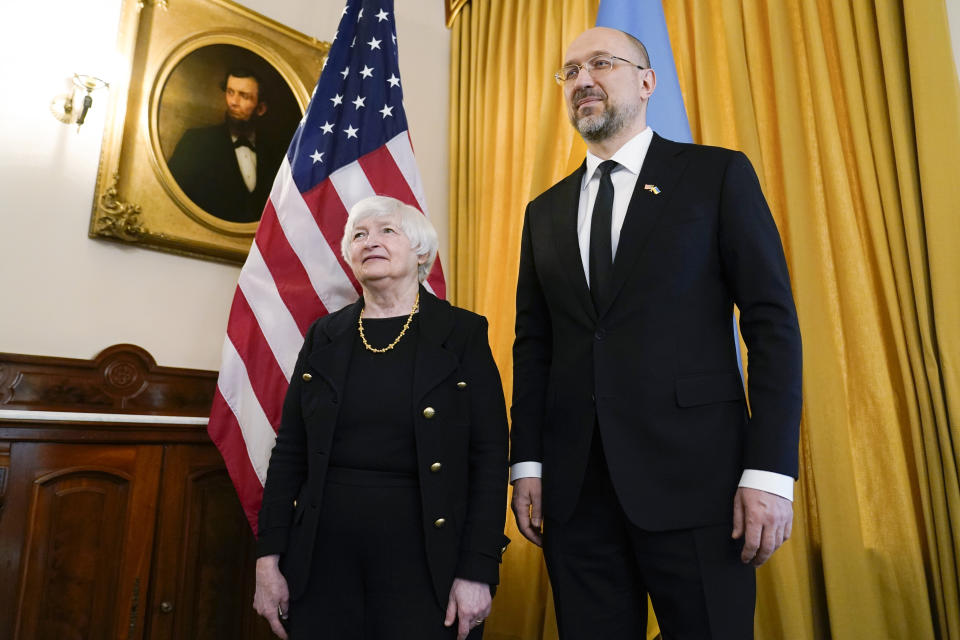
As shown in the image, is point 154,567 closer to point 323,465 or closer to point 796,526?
point 323,465

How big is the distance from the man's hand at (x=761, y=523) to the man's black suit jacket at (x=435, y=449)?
545 millimetres

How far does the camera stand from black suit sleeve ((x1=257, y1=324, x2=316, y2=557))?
148 cm

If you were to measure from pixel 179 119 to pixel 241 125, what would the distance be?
0.27 meters

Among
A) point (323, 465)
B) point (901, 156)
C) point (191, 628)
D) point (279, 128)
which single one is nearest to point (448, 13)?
point (279, 128)

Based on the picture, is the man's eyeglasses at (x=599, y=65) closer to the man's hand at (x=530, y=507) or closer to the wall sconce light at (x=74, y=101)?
the man's hand at (x=530, y=507)

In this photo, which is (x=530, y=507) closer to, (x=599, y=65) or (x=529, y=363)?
(x=529, y=363)

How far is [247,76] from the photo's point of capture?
2965 millimetres

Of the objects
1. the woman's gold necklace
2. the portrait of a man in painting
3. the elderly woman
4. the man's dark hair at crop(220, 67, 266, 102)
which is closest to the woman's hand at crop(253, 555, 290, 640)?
the elderly woman

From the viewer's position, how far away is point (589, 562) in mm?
1210

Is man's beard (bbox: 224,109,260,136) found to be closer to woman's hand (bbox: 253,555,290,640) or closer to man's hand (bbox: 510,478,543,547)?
woman's hand (bbox: 253,555,290,640)

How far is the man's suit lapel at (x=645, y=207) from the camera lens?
1.24 m

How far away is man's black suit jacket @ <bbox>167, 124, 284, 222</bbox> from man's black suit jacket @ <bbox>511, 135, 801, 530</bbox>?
2000 millimetres

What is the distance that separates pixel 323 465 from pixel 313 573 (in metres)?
0.24

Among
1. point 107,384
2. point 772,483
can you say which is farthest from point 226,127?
point 772,483
